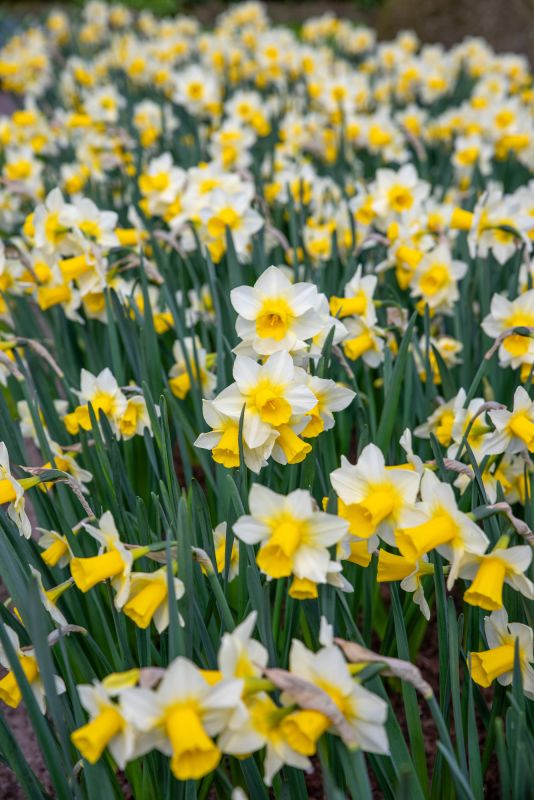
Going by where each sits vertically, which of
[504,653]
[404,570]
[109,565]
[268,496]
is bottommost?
→ [504,653]

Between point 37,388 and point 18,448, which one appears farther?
point 37,388

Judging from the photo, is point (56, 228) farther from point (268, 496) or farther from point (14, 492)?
point (268, 496)

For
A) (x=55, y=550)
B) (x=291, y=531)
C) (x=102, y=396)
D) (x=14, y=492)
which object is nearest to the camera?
(x=291, y=531)

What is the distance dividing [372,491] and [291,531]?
18 centimetres

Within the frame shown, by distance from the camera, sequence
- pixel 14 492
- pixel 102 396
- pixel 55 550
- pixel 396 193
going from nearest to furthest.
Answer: pixel 14 492 < pixel 55 550 < pixel 102 396 < pixel 396 193

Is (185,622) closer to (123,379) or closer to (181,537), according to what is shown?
(181,537)

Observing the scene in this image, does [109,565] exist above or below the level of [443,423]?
above

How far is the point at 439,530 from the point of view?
41.1 inches

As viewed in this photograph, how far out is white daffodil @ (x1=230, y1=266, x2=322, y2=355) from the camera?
4.29ft

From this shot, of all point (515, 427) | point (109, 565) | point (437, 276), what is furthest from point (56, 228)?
point (515, 427)

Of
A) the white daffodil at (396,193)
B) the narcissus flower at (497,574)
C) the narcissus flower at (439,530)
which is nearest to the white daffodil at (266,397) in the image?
the narcissus flower at (439,530)

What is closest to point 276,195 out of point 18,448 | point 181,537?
point 18,448

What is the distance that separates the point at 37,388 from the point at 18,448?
441mm

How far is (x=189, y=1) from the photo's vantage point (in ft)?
42.8
